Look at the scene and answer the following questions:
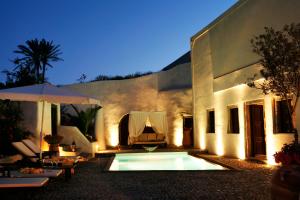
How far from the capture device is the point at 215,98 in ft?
51.2

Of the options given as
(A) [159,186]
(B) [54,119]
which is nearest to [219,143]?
(B) [54,119]

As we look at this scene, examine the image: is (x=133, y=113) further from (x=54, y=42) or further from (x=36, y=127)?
(x=54, y=42)

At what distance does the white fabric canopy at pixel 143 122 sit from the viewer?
1972 centimetres

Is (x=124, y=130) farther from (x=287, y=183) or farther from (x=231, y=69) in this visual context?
(x=287, y=183)

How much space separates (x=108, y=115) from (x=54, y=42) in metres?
14.5

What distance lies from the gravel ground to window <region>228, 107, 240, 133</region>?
406cm

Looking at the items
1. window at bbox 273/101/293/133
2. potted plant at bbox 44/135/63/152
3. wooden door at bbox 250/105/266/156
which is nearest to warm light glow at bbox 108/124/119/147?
potted plant at bbox 44/135/63/152

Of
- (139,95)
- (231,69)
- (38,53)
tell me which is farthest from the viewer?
(38,53)

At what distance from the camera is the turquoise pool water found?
13195mm

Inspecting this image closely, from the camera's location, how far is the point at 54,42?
3291 centimetres

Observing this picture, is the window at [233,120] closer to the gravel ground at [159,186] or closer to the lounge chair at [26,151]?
the gravel ground at [159,186]

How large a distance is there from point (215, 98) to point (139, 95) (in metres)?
6.73

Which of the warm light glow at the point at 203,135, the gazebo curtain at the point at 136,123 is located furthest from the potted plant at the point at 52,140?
the warm light glow at the point at 203,135

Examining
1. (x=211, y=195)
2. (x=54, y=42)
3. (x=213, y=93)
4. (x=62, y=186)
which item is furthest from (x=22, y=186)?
(x=54, y=42)
